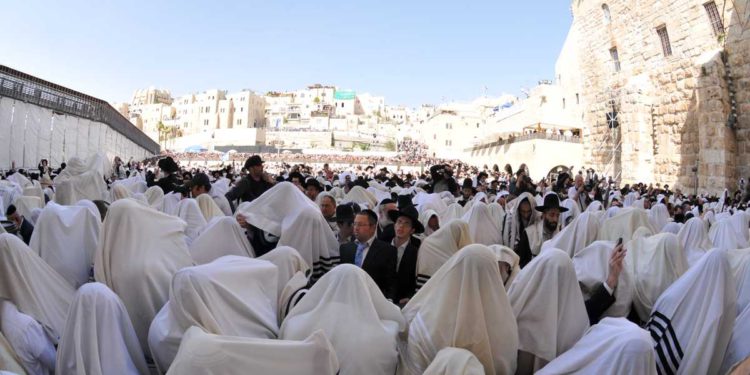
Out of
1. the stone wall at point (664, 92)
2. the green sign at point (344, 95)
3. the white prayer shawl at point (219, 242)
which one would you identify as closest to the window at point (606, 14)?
the stone wall at point (664, 92)

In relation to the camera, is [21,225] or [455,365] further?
[21,225]

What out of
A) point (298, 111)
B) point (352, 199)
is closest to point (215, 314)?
point (352, 199)

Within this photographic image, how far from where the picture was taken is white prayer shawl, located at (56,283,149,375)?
2471mm

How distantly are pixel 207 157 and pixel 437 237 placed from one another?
53506mm

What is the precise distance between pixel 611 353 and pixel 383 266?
6.23 feet

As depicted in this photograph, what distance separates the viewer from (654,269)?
11.7ft

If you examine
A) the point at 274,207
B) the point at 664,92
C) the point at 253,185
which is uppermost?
the point at 664,92

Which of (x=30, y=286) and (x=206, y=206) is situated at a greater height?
(x=206, y=206)

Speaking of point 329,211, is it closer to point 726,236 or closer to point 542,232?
point 542,232

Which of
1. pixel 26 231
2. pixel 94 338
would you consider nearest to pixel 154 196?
pixel 26 231

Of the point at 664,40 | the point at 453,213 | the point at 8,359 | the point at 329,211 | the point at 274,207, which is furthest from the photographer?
the point at 664,40

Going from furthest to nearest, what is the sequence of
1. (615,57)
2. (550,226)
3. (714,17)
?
(615,57) → (714,17) → (550,226)

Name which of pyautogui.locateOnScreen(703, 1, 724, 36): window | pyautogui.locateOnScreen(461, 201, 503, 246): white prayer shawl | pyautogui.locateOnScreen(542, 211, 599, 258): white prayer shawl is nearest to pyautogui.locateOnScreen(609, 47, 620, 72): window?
pyautogui.locateOnScreen(703, 1, 724, 36): window

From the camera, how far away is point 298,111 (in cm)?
10431
